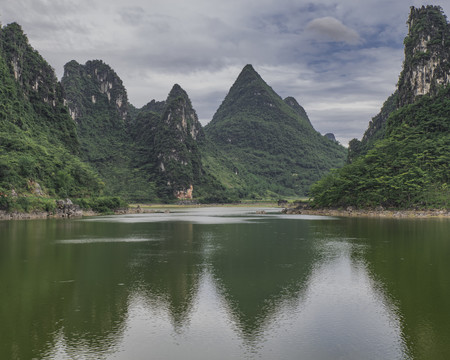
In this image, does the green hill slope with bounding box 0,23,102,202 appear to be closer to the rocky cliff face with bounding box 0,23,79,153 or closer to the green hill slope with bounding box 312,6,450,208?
the rocky cliff face with bounding box 0,23,79,153

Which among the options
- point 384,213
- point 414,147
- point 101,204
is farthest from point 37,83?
point 414,147

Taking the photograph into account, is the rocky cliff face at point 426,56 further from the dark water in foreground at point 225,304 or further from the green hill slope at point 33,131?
the dark water in foreground at point 225,304

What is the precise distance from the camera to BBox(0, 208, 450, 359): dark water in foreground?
37.8ft

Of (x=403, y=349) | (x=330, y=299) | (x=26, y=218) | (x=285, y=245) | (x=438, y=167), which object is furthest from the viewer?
(x=438, y=167)

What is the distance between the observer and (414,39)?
126 m

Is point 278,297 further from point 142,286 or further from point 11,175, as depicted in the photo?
point 11,175

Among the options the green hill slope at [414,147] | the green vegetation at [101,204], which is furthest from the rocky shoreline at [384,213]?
the green vegetation at [101,204]

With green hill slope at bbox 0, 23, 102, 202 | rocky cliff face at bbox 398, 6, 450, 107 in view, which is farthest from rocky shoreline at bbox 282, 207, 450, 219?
green hill slope at bbox 0, 23, 102, 202

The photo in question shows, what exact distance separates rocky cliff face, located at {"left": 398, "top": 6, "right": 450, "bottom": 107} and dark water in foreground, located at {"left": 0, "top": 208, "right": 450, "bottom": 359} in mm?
102246

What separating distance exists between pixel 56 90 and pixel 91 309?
15443cm

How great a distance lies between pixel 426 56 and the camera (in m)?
118

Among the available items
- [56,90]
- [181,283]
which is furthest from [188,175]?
[181,283]

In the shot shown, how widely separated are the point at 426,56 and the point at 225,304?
124552 mm

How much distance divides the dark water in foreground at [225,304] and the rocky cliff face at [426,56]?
102 metres
